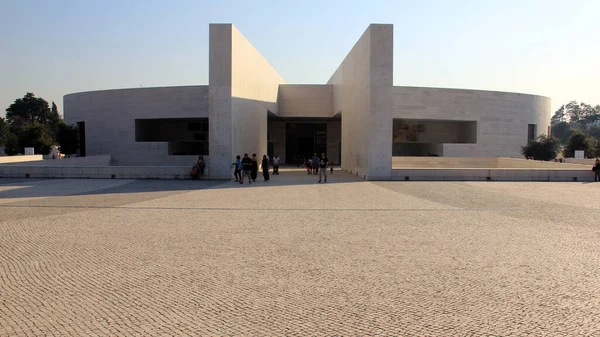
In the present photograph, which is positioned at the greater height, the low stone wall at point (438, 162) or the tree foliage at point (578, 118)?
the tree foliage at point (578, 118)

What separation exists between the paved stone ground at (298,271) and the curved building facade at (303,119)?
12.0 m

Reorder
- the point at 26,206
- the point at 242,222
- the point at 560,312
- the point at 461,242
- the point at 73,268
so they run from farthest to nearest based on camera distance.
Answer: the point at 26,206 → the point at 242,222 → the point at 461,242 → the point at 73,268 → the point at 560,312

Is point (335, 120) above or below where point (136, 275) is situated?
above

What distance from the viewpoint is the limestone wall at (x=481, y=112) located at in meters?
36.3

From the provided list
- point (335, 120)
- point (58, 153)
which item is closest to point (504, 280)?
point (335, 120)

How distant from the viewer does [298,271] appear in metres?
5.06

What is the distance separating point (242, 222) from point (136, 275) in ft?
11.6

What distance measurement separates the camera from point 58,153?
133 ft

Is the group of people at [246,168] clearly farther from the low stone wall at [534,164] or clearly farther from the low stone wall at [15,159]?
the low stone wall at [15,159]

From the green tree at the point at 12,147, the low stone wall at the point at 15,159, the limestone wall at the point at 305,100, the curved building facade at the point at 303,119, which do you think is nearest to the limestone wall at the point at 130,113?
the curved building facade at the point at 303,119

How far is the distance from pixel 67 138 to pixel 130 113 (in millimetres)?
6442

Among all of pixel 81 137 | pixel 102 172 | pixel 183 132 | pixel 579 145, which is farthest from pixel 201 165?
pixel 579 145

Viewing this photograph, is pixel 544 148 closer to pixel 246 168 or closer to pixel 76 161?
pixel 246 168

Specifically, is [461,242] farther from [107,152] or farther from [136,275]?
[107,152]
